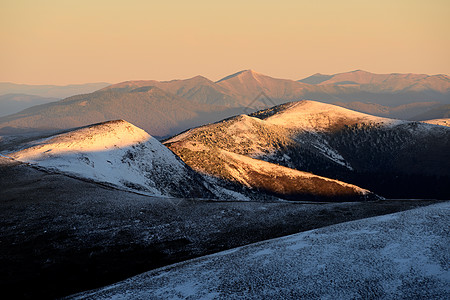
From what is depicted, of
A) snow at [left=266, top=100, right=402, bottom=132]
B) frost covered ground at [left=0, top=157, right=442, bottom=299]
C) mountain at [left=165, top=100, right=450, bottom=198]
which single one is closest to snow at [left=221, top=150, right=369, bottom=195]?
mountain at [left=165, top=100, right=450, bottom=198]

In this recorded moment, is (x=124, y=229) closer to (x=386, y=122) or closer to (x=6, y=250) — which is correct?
(x=6, y=250)

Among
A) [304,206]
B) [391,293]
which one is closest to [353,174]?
[304,206]

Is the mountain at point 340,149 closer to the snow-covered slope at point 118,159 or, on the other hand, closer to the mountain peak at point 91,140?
the snow-covered slope at point 118,159

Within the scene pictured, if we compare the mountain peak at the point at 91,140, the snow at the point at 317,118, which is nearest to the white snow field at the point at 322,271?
the mountain peak at the point at 91,140

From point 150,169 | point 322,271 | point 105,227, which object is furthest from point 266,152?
point 322,271

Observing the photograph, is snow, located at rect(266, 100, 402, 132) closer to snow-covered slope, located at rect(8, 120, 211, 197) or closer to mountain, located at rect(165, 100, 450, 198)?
mountain, located at rect(165, 100, 450, 198)

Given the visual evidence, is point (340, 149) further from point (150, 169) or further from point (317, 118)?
point (150, 169)

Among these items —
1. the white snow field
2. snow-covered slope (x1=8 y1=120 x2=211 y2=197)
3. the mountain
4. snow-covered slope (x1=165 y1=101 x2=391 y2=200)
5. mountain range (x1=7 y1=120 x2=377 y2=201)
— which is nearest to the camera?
the white snow field
